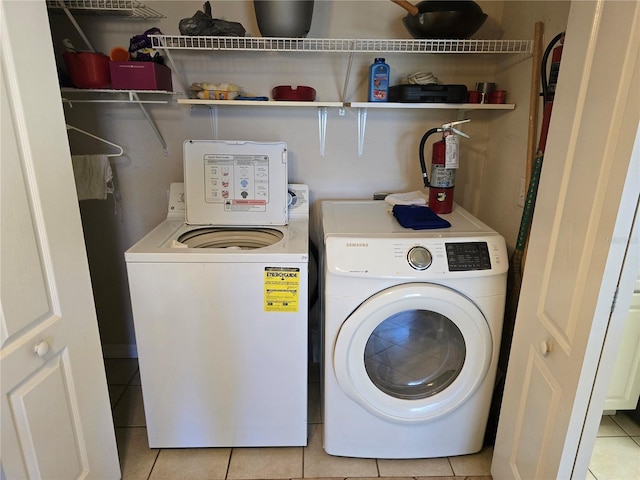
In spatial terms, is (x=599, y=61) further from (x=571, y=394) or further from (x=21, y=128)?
(x=21, y=128)

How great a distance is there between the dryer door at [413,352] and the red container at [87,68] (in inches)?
56.3

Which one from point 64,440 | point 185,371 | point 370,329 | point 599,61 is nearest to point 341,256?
point 370,329

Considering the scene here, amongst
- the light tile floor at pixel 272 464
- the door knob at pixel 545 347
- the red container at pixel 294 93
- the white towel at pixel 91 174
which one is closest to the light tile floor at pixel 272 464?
the light tile floor at pixel 272 464

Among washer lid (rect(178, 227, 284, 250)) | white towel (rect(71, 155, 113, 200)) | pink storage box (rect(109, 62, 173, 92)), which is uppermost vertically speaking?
pink storage box (rect(109, 62, 173, 92))

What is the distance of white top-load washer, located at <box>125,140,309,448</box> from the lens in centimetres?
152

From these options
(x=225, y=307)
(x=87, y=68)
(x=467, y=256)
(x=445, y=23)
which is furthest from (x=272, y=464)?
(x=445, y=23)

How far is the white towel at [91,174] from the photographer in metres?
1.86

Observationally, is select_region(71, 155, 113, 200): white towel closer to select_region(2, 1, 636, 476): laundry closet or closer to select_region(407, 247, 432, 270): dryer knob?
select_region(2, 1, 636, 476): laundry closet

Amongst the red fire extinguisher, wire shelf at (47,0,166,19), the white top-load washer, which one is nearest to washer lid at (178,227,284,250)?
the white top-load washer

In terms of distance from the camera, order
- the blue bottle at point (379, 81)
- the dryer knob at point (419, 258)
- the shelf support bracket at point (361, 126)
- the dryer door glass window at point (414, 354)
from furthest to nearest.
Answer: the shelf support bracket at point (361, 126) < the blue bottle at point (379, 81) < the dryer door glass window at point (414, 354) < the dryer knob at point (419, 258)

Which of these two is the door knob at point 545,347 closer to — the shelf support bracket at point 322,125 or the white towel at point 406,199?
the white towel at point 406,199

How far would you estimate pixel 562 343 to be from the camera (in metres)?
1.14

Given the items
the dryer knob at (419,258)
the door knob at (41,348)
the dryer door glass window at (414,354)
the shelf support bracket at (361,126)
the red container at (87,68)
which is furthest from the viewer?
the shelf support bracket at (361,126)

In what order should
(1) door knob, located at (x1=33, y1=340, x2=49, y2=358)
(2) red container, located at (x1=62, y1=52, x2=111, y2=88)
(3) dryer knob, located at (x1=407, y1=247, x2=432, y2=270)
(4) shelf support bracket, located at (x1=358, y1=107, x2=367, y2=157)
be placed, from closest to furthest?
(1) door knob, located at (x1=33, y1=340, x2=49, y2=358) → (3) dryer knob, located at (x1=407, y1=247, x2=432, y2=270) → (2) red container, located at (x1=62, y1=52, x2=111, y2=88) → (4) shelf support bracket, located at (x1=358, y1=107, x2=367, y2=157)
